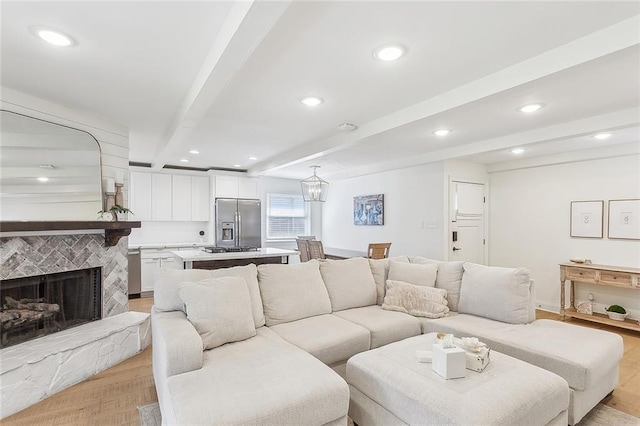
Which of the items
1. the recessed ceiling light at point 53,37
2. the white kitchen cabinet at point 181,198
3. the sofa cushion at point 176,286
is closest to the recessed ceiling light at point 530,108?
the sofa cushion at point 176,286

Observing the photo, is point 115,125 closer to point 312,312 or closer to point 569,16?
point 312,312

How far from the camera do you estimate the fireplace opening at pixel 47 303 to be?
2658 mm

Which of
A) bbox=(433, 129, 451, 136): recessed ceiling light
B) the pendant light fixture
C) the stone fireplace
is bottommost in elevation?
the stone fireplace

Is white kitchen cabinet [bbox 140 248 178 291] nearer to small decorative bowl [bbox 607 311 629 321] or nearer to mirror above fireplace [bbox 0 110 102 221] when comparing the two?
mirror above fireplace [bbox 0 110 102 221]

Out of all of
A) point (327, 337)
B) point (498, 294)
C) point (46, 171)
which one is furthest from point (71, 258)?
point (498, 294)

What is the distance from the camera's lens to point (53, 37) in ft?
6.31

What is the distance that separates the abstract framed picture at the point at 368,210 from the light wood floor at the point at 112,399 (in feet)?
12.7

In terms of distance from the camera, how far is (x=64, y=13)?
5.62 feet

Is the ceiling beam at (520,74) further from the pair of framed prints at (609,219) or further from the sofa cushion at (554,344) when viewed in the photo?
the pair of framed prints at (609,219)

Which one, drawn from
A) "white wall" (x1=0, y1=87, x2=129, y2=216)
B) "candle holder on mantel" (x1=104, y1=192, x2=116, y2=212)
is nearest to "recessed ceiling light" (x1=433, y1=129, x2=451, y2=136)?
"white wall" (x1=0, y1=87, x2=129, y2=216)

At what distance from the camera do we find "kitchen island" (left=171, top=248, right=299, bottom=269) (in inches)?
167

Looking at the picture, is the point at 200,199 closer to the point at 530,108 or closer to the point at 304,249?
the point at 304,249

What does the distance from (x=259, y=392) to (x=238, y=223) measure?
5.12 meters

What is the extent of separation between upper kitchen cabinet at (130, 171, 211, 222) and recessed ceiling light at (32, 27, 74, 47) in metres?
4.23
